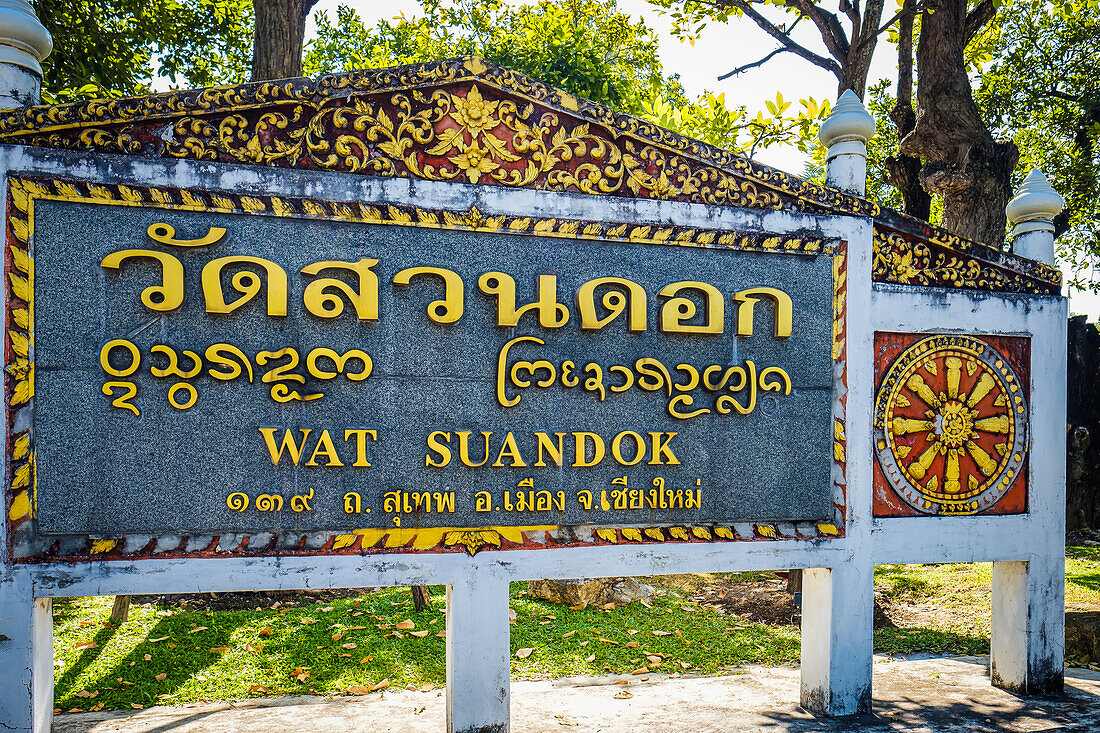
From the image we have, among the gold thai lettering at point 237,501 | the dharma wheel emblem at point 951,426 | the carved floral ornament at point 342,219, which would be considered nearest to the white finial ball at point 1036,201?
the dharma wheel emblem at point 951,426

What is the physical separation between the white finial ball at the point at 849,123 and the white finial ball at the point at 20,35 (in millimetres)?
4955

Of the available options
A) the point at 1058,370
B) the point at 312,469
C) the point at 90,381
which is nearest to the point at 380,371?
the point at 312,469

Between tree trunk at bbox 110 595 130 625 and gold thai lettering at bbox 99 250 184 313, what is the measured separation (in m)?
4.14

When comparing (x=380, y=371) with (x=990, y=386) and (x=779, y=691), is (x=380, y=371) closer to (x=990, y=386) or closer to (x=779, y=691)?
(x=779, y=691)

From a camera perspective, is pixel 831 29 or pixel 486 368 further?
pixel 831 29

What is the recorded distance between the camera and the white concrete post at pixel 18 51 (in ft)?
12.6

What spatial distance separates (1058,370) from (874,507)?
6.06 ft

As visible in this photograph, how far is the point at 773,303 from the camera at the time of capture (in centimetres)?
479

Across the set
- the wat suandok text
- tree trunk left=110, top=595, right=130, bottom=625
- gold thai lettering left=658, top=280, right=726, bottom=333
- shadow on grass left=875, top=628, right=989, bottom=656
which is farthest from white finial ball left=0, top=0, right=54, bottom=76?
shadow on grass left=875, top=628, right=989, bottom=656

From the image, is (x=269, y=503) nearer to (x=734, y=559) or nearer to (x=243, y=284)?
(x=243, y=284)

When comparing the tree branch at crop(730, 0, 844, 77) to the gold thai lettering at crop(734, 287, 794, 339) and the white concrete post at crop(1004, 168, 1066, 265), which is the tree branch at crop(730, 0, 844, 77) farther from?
the gold thai lettering at crop(734, 287, 794, 339)

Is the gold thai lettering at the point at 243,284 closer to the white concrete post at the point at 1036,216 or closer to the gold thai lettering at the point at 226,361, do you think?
the gold thai lettering at the point at 226,361

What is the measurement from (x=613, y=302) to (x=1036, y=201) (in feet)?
11.6

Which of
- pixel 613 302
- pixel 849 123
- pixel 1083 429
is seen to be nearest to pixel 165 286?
pixel 613 302
